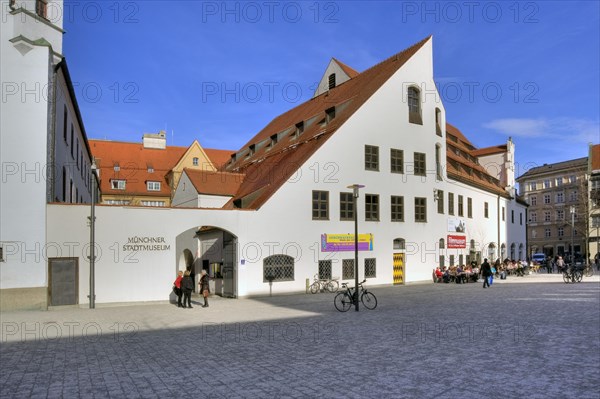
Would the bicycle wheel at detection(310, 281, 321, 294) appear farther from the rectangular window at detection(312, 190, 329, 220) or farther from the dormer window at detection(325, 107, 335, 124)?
the dormer window at detection(325, 107, 335, 124)

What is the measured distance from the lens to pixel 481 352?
1151 cm

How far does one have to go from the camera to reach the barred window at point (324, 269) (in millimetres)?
29992

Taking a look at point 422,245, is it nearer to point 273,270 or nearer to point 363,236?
point 363,236

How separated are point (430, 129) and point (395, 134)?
385 centimetres

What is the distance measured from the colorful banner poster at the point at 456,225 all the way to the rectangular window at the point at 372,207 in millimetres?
8480

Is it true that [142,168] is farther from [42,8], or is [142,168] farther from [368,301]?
[368,301]

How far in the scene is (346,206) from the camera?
3166 centimetres

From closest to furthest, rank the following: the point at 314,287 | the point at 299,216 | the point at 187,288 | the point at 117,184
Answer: the point at 187,288 < the point at 314,287 < the point at 299,216 < the point at 117,184

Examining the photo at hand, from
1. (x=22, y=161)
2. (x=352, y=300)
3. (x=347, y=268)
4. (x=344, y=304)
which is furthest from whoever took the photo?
(x=347, y=268)

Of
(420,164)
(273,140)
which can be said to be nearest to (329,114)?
(420,164)

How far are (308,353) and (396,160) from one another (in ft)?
80.7

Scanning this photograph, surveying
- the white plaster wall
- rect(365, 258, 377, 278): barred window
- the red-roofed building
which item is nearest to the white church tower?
the white plaster wall

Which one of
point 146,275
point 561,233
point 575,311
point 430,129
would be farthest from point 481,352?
point 561,233

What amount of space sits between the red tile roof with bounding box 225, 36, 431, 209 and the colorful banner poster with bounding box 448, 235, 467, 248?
1295cm
